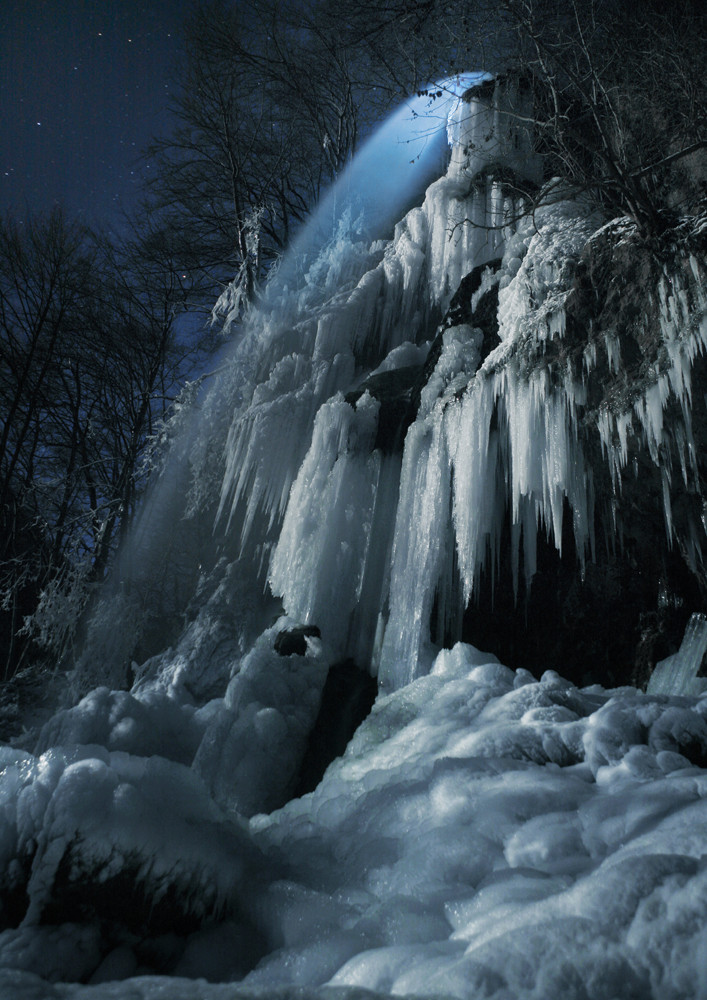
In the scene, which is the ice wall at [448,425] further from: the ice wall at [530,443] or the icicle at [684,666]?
the icicle at [684,666]

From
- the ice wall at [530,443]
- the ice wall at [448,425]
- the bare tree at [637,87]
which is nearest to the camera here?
the ice wall at [530,443]

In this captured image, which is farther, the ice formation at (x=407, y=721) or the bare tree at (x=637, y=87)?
the bare tree at (x=637, y=87)

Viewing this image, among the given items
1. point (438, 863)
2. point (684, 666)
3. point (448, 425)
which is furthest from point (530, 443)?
point (438, 863)

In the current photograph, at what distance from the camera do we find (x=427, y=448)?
557 cm

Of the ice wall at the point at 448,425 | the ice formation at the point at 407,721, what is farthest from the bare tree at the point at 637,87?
the ice formation at the point at 407,721

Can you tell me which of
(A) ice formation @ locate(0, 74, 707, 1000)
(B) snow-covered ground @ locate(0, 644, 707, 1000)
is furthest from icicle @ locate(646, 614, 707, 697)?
(B) snow-covered ground @ locate(0, 644, 707, 1000)

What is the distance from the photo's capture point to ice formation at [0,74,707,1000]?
1.62m

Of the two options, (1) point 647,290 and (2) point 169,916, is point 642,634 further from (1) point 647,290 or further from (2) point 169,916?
(2) point 169,916

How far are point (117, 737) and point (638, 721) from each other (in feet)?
11.8

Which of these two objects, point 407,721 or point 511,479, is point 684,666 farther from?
point 407,721

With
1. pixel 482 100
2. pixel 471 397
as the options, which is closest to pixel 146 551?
pixel 471 397

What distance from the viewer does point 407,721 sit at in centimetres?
405

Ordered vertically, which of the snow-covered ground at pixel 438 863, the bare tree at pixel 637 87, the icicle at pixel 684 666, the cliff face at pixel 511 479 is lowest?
the snow-covered ground at pixel 438 863

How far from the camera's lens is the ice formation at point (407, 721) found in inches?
63.6
